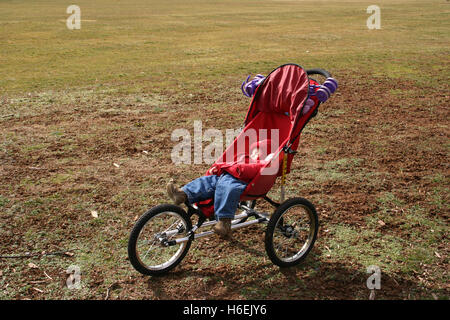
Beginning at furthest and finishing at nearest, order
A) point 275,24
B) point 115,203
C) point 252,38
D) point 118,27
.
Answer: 1. point 275,24
2. point 118,27
3. point 252,38
4. point 115,203

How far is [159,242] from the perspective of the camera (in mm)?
4012

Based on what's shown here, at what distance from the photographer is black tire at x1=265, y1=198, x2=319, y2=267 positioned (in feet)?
13.3

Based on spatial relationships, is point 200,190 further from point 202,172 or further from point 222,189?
point 202,172

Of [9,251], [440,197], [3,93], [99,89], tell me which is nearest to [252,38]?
[99,89]

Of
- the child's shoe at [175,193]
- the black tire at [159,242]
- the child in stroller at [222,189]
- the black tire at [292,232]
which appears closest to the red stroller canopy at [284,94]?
the child in stroller at [222,189]

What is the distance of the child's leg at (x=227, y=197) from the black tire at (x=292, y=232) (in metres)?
0.38

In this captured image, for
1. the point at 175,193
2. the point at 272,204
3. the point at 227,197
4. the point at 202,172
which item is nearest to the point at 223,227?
the point at 227,197

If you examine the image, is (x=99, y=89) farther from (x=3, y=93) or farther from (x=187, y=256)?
(x=187, y=256)

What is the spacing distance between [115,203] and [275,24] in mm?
24792

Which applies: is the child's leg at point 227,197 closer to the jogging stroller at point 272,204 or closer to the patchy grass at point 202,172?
the jogging stroller at point 272,204

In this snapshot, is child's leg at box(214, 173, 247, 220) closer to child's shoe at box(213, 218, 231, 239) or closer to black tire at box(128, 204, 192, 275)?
child's shoe at box(213, 218, 231, 239)

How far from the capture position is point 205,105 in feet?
32.0

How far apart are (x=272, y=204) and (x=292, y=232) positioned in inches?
13.4

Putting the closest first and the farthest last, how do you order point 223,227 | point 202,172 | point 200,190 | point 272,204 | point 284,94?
point 223,227
point 200,190
point 272,204
point 284,94
point 202,172
